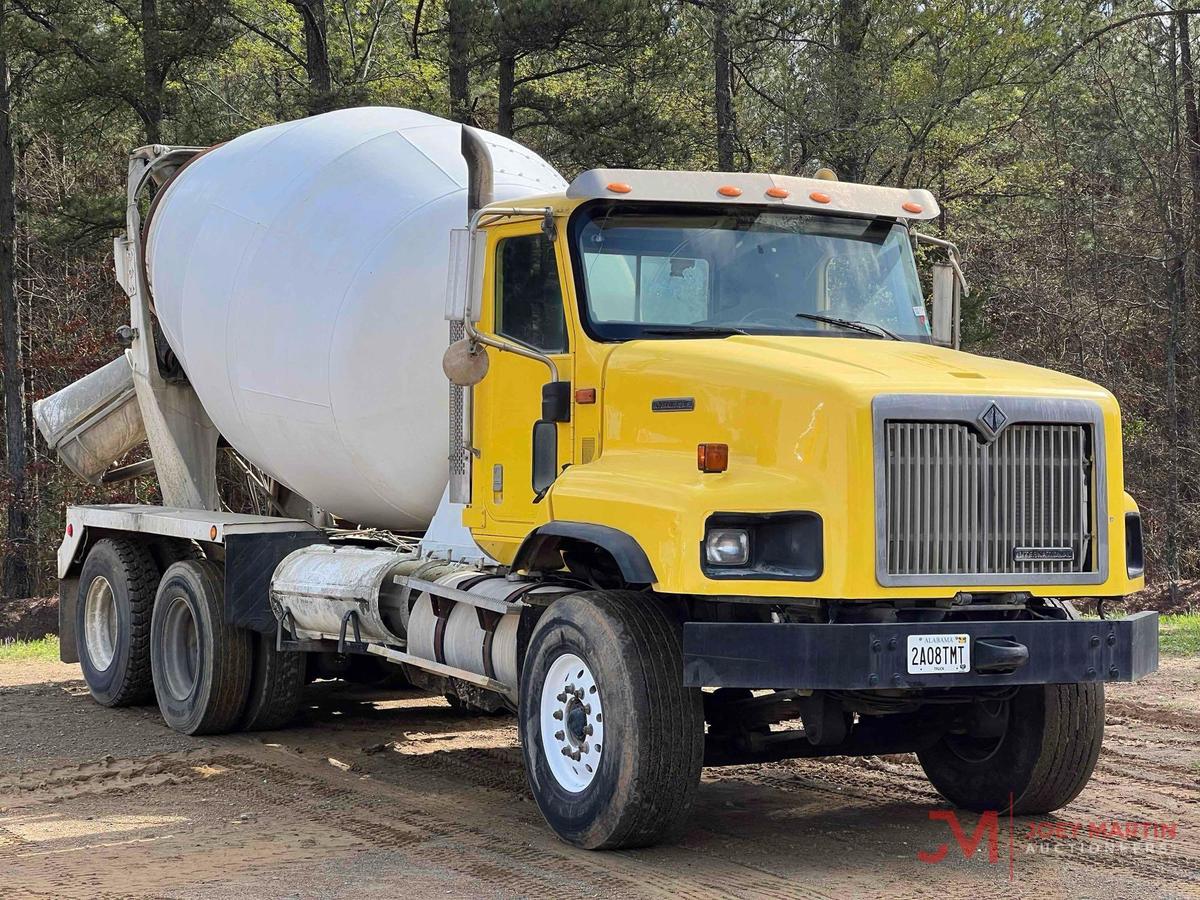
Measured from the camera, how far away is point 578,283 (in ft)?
23.7

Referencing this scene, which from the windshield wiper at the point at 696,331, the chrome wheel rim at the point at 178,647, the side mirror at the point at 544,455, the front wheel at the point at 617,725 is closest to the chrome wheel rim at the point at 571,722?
the front wheel at the point at 617,725

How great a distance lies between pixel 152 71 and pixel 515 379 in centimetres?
1928

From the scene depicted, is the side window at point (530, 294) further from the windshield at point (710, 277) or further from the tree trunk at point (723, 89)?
the tree trunk at point (723, 89)

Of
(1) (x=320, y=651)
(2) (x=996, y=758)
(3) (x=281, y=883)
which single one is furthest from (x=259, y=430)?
(2) (x=996, y=758)

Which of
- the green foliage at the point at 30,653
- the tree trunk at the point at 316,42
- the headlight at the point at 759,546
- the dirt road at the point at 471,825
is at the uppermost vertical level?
the tree trunk at the point at 316,42

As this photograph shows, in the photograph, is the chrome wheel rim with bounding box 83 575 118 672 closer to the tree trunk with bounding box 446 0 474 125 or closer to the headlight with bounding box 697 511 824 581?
the headlight with bounding box 697 511 824 581

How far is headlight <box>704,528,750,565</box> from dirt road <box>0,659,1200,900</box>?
1.24 m

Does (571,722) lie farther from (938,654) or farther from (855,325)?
(855,325)

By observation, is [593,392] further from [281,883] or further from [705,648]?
[281,883]

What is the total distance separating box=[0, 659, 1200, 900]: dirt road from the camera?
616 centimetres

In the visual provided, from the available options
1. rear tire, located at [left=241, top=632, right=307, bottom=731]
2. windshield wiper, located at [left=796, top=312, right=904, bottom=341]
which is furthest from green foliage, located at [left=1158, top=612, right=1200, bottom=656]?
rear tire, located at [left=241, top=632, right=307, bottom=731]

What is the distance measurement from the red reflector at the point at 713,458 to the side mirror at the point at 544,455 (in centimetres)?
107

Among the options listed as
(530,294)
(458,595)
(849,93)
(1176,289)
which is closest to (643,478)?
Result: (530,294)

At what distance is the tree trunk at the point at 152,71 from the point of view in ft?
80.5
